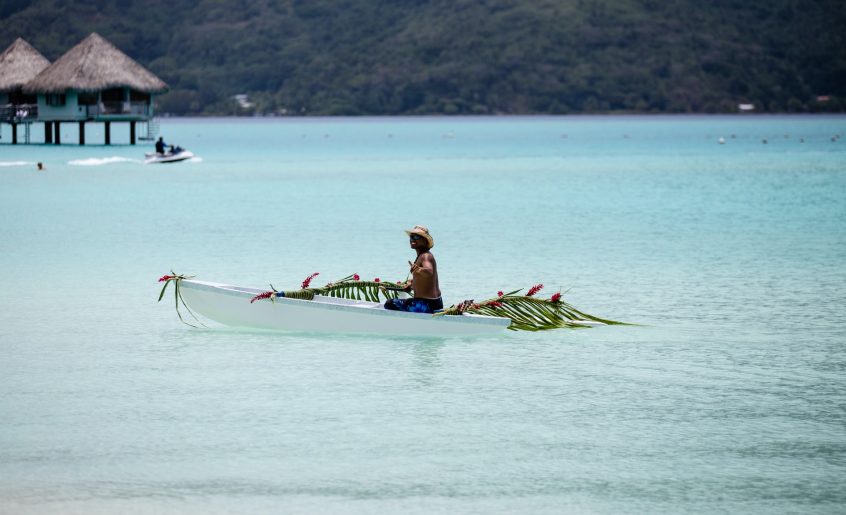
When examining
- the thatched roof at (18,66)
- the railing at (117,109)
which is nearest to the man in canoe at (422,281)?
the railing at (117,109)

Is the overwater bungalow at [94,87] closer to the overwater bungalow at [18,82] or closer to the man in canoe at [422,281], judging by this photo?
the overwater bungalow at [18,82]

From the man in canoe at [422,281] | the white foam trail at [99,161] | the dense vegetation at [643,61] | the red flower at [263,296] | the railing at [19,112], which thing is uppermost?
the dense vegetation at [643,61]

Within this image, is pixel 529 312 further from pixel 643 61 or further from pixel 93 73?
pixel 643 61

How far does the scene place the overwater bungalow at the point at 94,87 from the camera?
6288 cm

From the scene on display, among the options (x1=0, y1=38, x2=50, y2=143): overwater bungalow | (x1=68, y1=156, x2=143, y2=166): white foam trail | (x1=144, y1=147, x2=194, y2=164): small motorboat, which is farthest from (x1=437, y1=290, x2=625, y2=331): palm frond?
(x1=0, y1=38, x2=50, y2=143): overwater bungalow

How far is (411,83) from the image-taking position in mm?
198875

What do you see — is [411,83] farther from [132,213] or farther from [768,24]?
[132,213]

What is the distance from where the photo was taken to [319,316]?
14.0 metres

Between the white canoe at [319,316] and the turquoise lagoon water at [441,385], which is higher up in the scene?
the white canoe at [319,316]

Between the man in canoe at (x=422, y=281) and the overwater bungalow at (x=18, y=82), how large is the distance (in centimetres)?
5602

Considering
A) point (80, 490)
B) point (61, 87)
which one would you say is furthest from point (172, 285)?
point (61, 87)

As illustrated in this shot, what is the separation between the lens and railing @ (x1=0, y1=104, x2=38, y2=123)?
216ft

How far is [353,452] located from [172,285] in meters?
10.2

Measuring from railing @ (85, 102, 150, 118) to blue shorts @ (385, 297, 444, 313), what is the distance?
5285 cm
